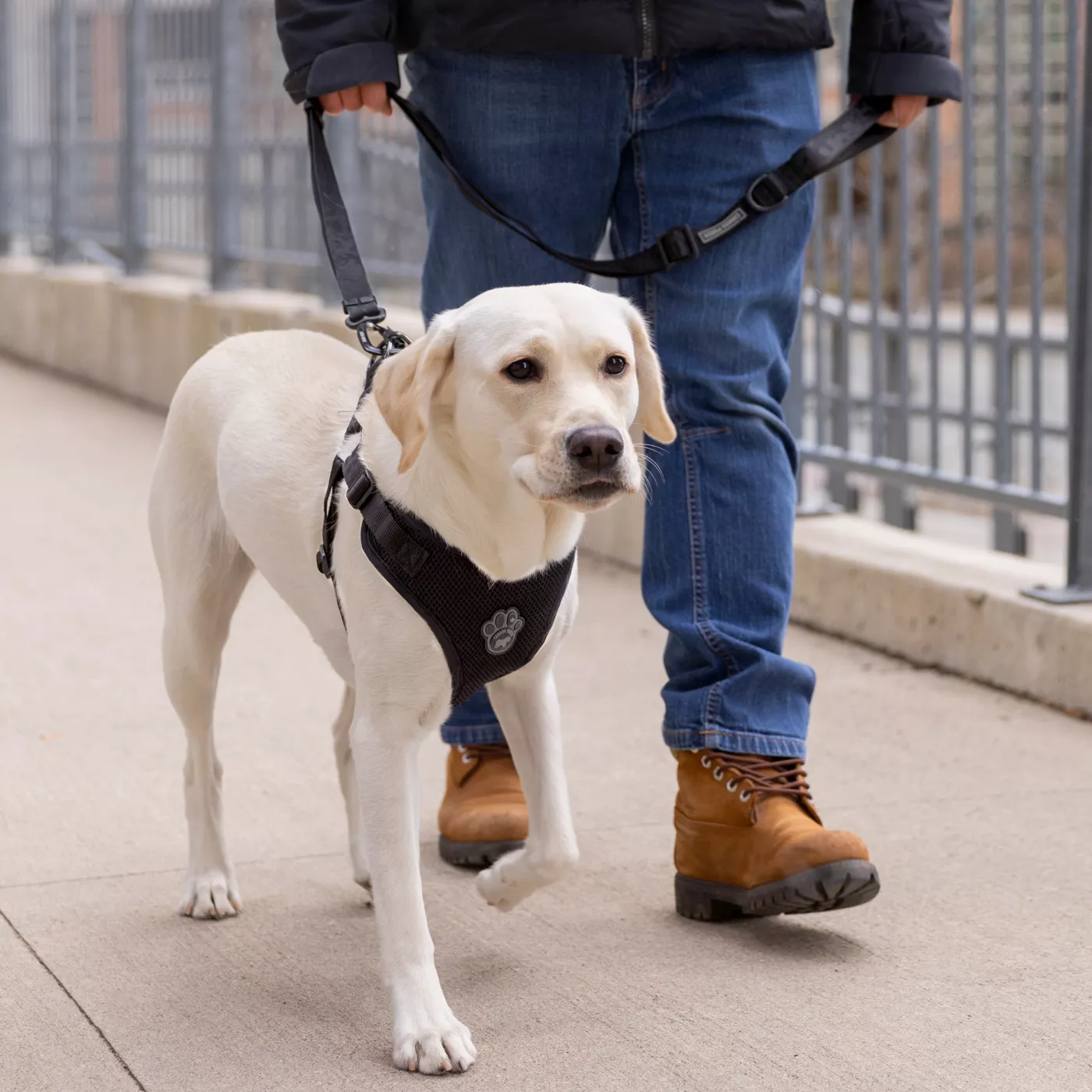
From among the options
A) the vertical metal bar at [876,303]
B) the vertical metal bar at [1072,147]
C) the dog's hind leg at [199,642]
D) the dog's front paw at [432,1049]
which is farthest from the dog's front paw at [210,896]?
the vertical metal bar at [876,303]

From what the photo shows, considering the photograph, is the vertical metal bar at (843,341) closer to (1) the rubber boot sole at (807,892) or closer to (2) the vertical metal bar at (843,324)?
(2) the vertical metal bar at (843,324)

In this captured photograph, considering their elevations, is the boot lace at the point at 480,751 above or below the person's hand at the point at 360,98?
below

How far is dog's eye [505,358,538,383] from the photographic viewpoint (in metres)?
2.50

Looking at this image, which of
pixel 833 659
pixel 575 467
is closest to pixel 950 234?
pixel 833 659

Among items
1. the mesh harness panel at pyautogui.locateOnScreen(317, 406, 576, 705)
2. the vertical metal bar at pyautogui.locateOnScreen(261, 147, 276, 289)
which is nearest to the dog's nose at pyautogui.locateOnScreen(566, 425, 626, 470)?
the mesh harness panel at pyautogui.locateOnScreen(317, 406, 576, 705)

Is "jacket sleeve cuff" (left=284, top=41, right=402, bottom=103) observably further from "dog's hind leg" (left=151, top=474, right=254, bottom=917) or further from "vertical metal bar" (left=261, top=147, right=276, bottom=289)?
"vertical metal bar" (left=261, top=147, right=276, bottom=289)

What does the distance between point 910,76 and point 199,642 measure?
5.30 ft

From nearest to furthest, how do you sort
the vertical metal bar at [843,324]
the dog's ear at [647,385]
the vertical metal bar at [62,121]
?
the dog's ear at [647,385]
the vertical metal bar at [843,324]
the vertical metal bar at [62,121]

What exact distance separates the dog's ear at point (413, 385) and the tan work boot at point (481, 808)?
0.95 m

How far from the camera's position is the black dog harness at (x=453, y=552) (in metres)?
2.60

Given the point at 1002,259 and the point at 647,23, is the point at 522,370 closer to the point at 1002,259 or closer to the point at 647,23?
the point at 647,23

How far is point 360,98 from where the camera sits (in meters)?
3.13

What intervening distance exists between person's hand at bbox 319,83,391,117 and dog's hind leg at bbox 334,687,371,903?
1015 mm

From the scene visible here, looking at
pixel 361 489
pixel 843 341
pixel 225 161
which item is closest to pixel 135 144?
pixel 225 161
